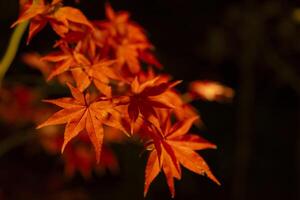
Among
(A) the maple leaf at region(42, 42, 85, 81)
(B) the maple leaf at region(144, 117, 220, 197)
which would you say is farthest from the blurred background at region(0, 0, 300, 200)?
(B) the maple leaf at region(144, 117, 220, 197)

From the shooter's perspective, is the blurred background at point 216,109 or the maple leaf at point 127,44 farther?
the blurred background at point 216,109

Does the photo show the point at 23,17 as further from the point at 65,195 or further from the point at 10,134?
the point at 10,134

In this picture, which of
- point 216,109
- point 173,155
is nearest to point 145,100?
point 173,155

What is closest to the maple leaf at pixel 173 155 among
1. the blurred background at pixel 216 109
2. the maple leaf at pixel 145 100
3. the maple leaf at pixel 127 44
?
the maple leaf at pixel 145 100

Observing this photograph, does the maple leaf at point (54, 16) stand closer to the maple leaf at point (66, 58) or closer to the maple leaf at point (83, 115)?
the maple leaf at point (66, 58)

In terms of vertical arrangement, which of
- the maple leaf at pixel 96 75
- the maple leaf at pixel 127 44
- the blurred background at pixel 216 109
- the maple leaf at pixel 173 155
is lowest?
the blurred background at pixel 216 109
